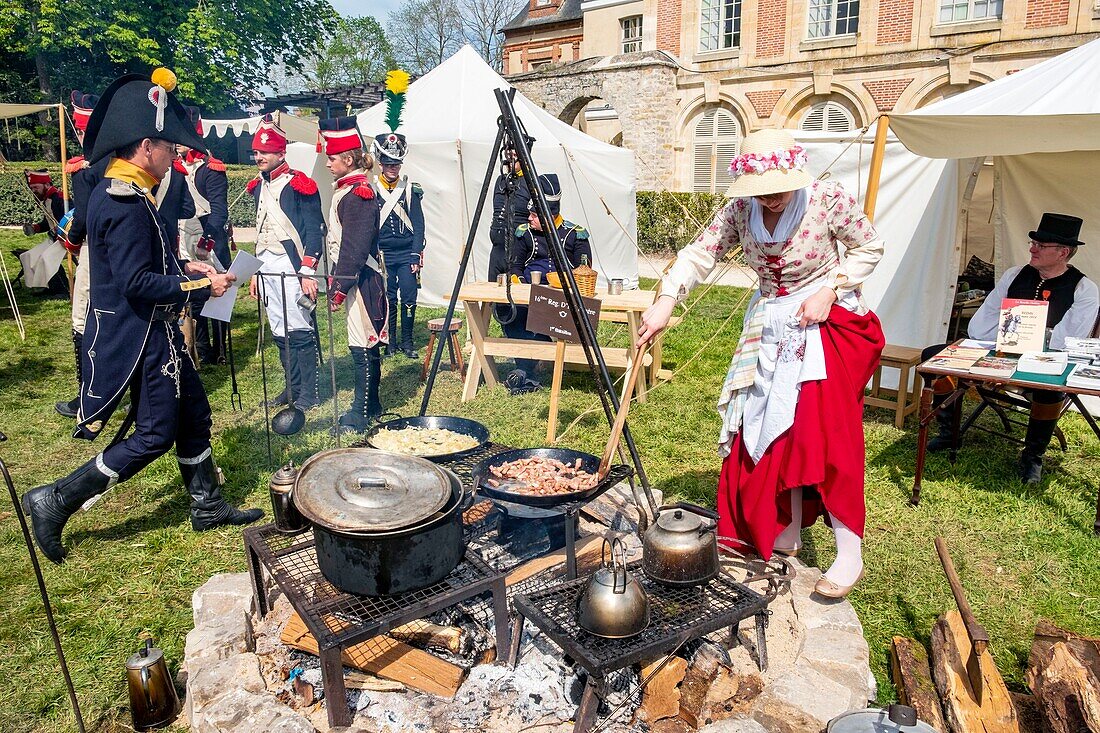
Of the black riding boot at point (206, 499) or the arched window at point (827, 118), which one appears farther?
the arched window at point (827, 118)

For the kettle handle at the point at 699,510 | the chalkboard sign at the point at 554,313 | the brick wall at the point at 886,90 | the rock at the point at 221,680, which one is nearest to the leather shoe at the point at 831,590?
the kettle handle at the point at 699,510

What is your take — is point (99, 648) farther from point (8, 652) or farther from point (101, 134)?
point (101, 134)

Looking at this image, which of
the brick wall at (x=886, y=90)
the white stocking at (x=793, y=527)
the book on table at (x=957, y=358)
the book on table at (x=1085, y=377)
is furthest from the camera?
the brick wall at (x=886, y=90)

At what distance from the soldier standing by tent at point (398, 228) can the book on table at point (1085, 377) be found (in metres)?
5.81

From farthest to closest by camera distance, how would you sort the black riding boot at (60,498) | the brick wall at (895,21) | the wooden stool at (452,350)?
the brick wall at (895,21) → the wooden stool at (452,350) → the black riding boot at (60,498)

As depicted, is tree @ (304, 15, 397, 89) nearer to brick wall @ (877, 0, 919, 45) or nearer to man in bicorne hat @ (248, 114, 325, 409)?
brick wall @ (877, 0, 919, 45)

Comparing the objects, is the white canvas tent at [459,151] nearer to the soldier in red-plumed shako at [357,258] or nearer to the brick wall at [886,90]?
the soldier in red-plumed shako at [357,258]

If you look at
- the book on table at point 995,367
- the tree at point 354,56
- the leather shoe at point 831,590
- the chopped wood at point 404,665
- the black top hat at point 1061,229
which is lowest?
the chopped wood at point 404,665

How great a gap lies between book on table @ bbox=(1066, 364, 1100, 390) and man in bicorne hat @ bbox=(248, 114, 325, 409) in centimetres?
499

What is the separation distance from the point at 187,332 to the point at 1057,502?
7.15 meters

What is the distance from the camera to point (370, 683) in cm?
255

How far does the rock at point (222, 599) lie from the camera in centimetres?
291

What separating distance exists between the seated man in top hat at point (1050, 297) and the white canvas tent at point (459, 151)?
4.80 metres

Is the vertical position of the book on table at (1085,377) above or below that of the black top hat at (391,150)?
below
